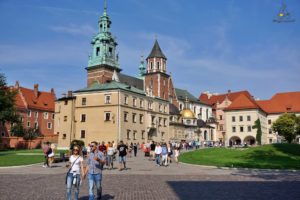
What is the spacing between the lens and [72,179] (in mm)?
10242

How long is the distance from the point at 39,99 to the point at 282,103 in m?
68.0

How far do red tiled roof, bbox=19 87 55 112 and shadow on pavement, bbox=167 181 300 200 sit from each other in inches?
Result: 2948

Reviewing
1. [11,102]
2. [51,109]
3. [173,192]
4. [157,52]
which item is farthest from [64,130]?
[173,192]

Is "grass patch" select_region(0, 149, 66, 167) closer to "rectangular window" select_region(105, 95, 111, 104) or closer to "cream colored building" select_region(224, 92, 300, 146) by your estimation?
"rectangular window" select_region(105, 95, 111, 104)

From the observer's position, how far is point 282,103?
96250 millimetres

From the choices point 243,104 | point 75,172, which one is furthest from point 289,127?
point 75,172

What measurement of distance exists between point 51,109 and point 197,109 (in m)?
46.0

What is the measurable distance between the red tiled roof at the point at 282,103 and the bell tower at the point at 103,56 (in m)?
44.8

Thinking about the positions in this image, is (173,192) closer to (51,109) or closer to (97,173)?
(97,173)

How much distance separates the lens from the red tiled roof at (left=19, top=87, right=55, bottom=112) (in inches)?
3329

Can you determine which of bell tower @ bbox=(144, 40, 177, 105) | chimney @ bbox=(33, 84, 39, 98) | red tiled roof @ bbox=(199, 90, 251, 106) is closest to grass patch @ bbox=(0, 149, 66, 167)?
bell tower @ bbox=(144, 40, 177, 105)

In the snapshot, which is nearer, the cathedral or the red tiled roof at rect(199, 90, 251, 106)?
the cathedral

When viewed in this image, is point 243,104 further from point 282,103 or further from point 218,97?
point 218,97

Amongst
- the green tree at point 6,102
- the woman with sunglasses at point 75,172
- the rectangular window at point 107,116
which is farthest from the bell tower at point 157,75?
the woman with sunglasses at point 75,172
